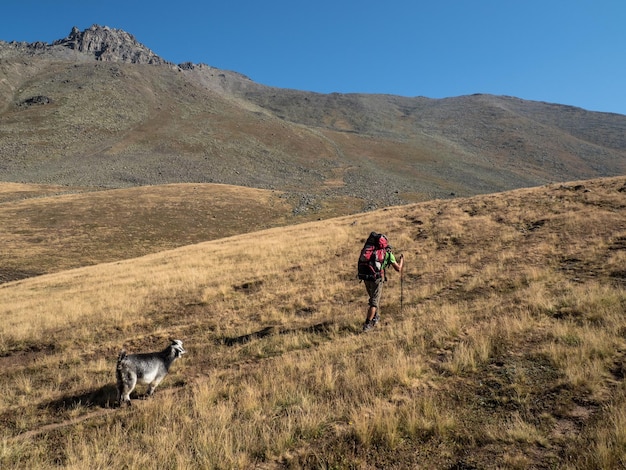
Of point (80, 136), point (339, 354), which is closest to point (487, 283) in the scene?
point (339, 354)

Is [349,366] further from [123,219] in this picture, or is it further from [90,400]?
[123,219]

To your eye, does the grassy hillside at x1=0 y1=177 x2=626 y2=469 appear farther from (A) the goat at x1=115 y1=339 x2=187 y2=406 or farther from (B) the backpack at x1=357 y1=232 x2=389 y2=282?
(B) the backpack at x1=357 y1=232 x2=389 y2=282

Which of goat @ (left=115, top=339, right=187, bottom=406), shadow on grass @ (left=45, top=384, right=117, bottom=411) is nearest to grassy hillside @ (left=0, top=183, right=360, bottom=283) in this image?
shadow on grass @ (left=45, top=384, right=117, bottom=411)

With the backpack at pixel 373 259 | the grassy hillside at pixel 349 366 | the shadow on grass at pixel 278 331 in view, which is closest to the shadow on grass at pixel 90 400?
the grassy hillside at pixel 349 366

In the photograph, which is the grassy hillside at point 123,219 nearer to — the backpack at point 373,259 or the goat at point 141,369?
the goat at point 141,369

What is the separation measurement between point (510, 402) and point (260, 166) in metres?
102

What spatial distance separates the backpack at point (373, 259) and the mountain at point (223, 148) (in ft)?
169

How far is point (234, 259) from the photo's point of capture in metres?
21.7

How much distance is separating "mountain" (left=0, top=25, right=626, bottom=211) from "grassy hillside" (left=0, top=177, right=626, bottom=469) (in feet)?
157

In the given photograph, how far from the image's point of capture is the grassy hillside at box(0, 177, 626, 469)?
14.2ft

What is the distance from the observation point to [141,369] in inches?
274

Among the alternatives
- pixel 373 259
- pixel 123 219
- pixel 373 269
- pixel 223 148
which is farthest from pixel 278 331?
pixel 223 148

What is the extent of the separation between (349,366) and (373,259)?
3409mm

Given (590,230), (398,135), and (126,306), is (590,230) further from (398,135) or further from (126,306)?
(398,135)
